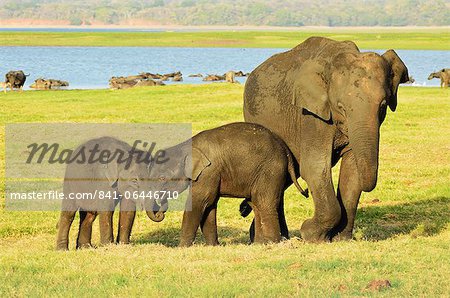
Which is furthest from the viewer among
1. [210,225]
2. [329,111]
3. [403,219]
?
[403,219]

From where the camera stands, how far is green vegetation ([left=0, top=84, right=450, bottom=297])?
29.8 ft

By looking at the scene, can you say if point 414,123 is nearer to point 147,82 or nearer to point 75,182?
point 75,182

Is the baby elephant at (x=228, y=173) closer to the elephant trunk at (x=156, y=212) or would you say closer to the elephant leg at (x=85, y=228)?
the elephant trunk at (x=156, y=212)

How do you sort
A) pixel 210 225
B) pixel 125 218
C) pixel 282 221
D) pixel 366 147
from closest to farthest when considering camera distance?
1. pixel 366 147
2. pixel 210 225
3. pixel 125 218
4. pixel 282 221

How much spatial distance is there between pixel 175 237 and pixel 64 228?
238 centimetres

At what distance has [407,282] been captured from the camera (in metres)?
9.16

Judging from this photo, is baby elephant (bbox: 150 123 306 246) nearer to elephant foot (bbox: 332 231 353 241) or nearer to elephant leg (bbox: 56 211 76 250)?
elephant foot (bbox: 332 231 353 241)

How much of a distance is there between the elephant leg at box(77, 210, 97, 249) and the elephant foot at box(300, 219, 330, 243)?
2.88m

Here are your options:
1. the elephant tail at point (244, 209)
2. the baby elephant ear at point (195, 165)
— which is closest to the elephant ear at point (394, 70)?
the baby elephant ear at point (195, 165)

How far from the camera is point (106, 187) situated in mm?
11883

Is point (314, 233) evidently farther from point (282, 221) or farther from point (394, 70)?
point (394, 70)

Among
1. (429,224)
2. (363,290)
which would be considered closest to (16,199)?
(429,224)

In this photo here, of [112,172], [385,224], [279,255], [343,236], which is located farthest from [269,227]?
[385,224]
